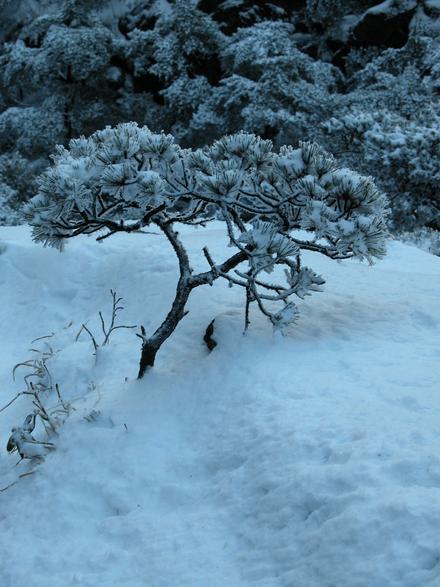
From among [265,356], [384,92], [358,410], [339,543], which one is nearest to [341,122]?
[384,92]

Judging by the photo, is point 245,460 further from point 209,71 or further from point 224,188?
point 209,71

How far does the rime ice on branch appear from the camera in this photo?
3.94m

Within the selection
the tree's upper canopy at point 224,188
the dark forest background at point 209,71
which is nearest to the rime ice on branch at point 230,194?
the tree's upper canopy at point 224,188

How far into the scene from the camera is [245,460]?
3.51 meters

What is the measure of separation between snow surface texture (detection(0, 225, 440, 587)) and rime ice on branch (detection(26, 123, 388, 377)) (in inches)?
22.1

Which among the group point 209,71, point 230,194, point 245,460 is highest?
point 209,71

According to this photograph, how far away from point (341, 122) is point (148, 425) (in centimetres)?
894

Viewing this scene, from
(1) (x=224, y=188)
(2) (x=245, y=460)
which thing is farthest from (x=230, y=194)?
(2) (x=245, y=460)

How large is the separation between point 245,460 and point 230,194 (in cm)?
196

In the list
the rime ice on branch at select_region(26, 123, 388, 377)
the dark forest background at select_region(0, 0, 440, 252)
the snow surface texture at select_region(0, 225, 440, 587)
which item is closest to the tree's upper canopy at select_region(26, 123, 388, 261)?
the rime ice on branch at select_region(26, 123, 388, 377)

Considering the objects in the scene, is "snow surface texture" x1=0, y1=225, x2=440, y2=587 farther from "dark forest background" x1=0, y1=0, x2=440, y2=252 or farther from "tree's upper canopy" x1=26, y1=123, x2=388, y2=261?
"dark forest background" x1=0, y1=0, x2=440, y2=252

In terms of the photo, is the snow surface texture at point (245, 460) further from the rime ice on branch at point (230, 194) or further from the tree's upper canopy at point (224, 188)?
the tree's upper canopy at point (224, 188)

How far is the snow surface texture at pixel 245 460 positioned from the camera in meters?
2.68

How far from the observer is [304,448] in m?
3.31
